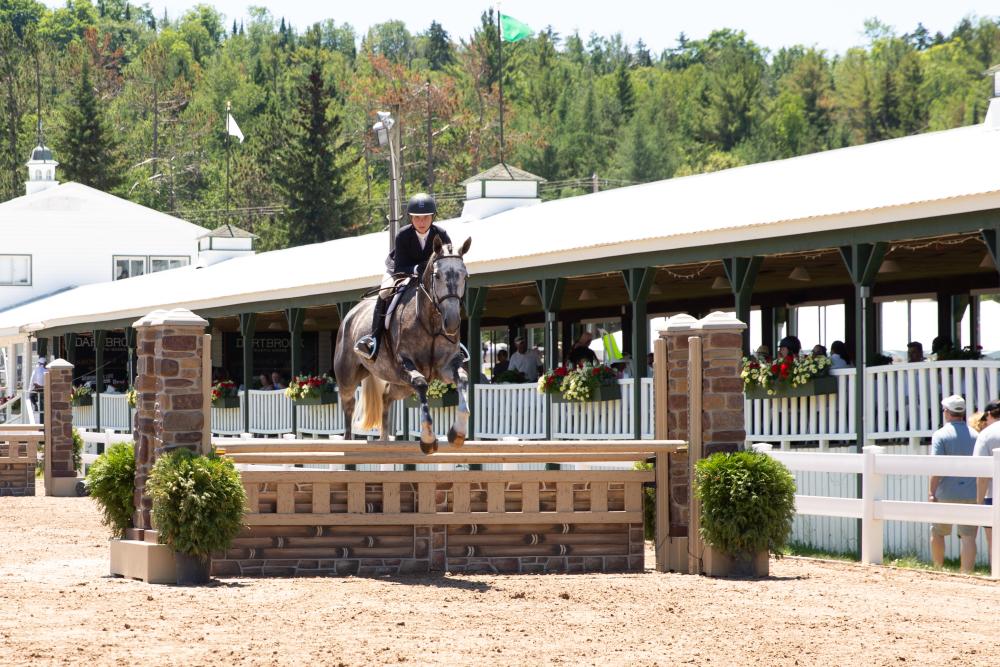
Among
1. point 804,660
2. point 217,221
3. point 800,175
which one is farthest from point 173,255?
point 804,660

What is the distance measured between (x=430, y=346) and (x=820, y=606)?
3.69 m

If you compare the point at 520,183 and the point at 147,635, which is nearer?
the point at 147,635

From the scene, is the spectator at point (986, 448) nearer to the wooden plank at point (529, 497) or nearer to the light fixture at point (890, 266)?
the wooden plank at point (529, 497)

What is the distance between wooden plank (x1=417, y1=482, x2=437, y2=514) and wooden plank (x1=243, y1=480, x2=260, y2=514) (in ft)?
4.19

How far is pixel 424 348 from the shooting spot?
491 inches

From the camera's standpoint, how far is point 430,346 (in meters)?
12.4

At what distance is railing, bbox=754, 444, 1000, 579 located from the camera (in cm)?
1265

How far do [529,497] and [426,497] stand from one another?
863mm

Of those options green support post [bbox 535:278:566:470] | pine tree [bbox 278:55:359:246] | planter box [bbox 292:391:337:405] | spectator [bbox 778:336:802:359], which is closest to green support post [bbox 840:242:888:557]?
spectator [bbox 778:336:802:359]

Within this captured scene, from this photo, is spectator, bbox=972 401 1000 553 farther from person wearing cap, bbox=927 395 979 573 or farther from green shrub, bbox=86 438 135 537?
green shrub, bbox=86 438 135 537

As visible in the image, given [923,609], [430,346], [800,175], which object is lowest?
[923,609]

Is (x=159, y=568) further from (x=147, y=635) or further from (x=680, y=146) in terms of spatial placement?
(x=680, y=146)

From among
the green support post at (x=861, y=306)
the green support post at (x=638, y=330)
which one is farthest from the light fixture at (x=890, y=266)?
the green support post at (x=861, y=306)

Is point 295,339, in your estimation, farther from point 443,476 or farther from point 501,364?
point 443,476
